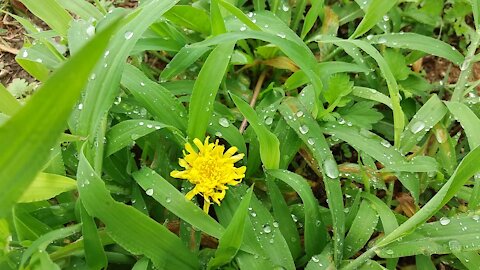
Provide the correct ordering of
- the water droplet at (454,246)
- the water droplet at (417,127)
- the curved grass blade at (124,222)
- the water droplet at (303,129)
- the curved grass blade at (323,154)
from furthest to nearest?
the water droplet at (417,127) < the water droplet at (303,129) < the curved grass blade at (323,154) < the water droplet at (454,246) < the curved grass blade at (124,222)

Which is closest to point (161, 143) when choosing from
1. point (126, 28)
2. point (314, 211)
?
point (126, 28)

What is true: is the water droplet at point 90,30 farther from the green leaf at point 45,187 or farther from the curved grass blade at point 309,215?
the curved grass blade at point 309,215

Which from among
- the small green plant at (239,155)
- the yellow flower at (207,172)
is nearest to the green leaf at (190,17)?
the small green plant at (239,155)

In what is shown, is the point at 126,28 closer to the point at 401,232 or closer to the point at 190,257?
the point at 190,257

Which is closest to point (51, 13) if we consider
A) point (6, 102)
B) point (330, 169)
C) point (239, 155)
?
point (6, 102)

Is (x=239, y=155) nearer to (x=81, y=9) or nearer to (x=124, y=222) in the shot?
(x=124, y=222)

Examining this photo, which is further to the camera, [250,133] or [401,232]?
[250,133]
